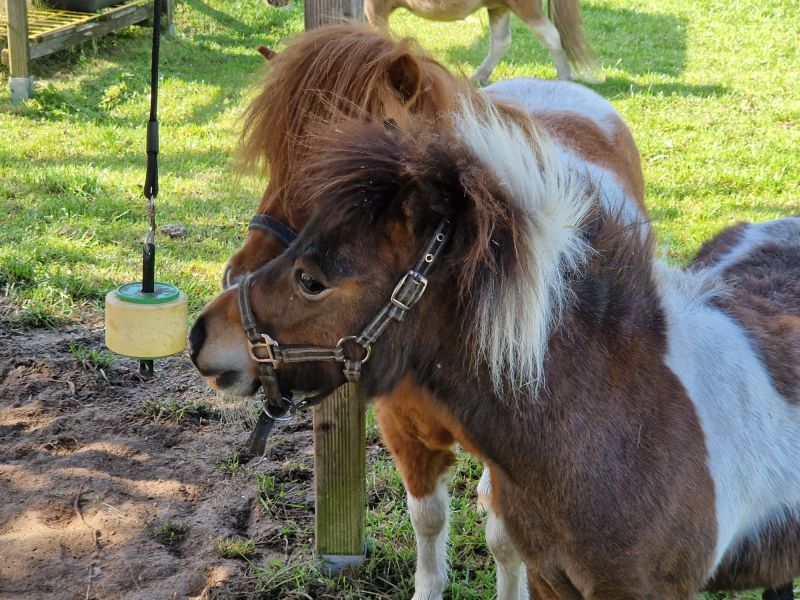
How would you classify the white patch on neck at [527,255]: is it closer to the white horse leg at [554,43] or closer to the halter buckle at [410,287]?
the halter buckle at [410,287]

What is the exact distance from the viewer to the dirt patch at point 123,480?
296cm

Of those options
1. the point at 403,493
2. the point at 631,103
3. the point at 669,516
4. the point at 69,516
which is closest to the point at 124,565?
the point at 69,516

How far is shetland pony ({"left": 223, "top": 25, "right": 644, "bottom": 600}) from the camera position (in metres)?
2.28

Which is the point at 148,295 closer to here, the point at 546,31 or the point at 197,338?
the point at 197,338

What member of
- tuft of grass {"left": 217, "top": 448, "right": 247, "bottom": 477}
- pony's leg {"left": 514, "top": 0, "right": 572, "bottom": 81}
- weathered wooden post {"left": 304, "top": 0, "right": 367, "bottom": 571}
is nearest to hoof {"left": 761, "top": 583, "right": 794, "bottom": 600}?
weathered wooden post {"left": 304, "top": 0, "right": 367, "bottom": 571}

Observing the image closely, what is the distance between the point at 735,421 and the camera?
1992 millimetres

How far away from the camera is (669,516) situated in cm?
188

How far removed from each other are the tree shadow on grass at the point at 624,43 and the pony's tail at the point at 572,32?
722 millimetres

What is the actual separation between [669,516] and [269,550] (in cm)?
175

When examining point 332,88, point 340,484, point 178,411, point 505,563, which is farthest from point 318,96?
point 178,411

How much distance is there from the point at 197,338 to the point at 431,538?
138 cm

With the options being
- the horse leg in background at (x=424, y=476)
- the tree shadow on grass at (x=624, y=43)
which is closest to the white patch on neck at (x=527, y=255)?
the horse leg in background at (x=424, y=476)

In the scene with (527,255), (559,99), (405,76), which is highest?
(405,76)

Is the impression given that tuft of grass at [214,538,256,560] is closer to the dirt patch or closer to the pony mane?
the dirt patch
